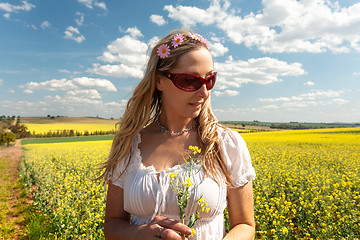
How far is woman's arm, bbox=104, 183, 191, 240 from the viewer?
46.2 inches

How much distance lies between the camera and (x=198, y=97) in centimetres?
158

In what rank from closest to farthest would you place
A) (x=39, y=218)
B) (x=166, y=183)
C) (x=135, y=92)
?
(x=166, y=183) < (x=135, y=92) < (x=39, y=218)

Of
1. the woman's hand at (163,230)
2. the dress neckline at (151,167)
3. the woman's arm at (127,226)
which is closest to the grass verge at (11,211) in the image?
the woman's arm at (127,226)

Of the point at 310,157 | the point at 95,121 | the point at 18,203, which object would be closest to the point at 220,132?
the point at 18,203

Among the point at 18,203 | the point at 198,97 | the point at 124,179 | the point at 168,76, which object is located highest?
the point at 168,76

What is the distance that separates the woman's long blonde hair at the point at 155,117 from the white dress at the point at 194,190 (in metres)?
0.06

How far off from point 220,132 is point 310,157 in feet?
33.8

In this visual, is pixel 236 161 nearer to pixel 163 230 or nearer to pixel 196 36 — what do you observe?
pixel 163 230

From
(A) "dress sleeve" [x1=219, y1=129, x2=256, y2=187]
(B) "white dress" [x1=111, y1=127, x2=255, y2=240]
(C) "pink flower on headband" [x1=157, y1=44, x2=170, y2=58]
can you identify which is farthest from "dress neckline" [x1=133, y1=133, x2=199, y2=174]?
(C) "pink flower on headband" [x1=157, y1=44, x2=170, y2=58]

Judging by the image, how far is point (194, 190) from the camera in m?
1.37

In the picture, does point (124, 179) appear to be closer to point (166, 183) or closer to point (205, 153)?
point (166, 183)

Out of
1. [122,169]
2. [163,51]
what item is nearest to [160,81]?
[163,51]

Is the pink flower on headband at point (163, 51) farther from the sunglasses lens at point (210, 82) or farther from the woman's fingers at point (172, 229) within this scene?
the woman's fingers at point (172, 229)

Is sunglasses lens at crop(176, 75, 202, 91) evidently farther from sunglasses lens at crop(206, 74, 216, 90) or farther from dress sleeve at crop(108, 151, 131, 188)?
dress sleeve at crop(108, 151, 131, 188)
